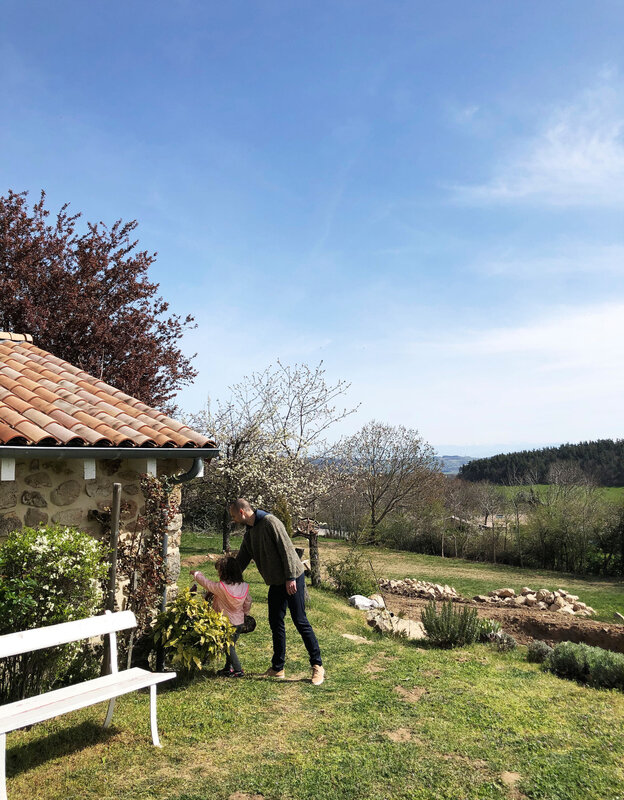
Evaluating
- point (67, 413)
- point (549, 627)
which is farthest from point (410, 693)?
point (549, 627)

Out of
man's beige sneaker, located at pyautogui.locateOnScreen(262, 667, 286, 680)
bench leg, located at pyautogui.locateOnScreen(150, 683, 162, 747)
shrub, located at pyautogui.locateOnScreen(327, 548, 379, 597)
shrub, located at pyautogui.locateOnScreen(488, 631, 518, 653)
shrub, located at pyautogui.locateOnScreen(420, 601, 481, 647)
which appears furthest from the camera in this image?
shrub, located at pyautogui.locateOnScreen(327, 548, 379, 597)

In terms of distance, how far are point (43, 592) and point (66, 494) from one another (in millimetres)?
1216

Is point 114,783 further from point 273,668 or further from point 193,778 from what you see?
point 273,668

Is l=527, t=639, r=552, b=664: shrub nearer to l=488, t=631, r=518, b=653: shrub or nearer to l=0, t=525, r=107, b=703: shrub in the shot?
l=488, t=631, r=518, b=653: shrub

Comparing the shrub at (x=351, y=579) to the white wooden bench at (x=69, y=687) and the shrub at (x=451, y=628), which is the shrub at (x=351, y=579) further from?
the white wooden bench at (x=69, y=687)

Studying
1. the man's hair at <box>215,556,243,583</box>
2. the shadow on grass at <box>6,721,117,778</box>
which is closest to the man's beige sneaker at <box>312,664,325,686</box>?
the man's hair at <box>215,556,243,583</box>

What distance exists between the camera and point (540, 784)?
358 centimetres

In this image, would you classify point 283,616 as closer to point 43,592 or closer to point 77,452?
point 43,592

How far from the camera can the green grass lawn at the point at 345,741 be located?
3.49 meters

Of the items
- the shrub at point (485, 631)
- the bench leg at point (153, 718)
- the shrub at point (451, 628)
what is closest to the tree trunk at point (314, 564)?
the shrub at point (485, 631)

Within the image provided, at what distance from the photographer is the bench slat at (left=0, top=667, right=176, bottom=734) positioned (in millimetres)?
3178

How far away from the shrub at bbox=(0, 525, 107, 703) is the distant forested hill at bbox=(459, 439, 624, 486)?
3978cm

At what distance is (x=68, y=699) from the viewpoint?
3.56 meters

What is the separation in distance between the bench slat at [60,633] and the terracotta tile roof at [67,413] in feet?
5.12
